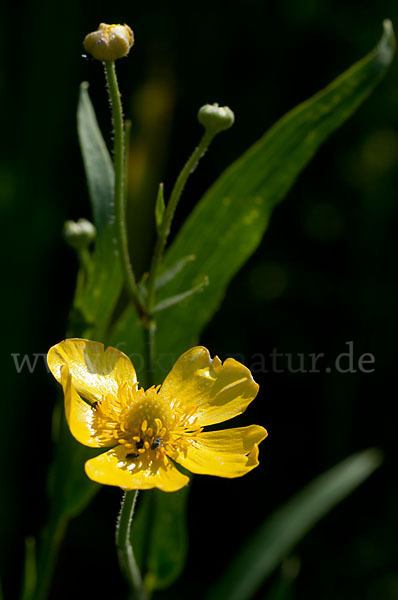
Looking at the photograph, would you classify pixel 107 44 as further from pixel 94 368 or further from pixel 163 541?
pixel 163 541

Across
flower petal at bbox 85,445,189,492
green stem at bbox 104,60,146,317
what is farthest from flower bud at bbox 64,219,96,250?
flower petal at bbox 85,445,189,492

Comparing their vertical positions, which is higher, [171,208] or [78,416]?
[171,208]

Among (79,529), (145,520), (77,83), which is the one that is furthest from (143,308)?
(77,83)

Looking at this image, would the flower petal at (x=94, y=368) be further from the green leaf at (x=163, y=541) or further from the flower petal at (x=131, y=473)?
the green leaf at (x=163, y=541)

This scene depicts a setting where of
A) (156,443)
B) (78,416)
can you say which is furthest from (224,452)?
(78,416)

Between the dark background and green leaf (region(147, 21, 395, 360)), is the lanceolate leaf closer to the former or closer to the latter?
green leaf (region(147, 21, 395, 360))

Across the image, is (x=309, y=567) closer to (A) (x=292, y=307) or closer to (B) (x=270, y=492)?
(B) (x=270, y=492)

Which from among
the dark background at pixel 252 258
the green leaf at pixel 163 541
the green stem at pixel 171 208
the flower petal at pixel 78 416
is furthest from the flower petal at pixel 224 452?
the dark background at pixel 252 258
